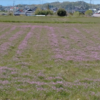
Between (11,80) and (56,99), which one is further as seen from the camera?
(11,80)

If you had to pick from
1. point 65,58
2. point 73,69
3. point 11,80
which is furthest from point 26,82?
point 65,58

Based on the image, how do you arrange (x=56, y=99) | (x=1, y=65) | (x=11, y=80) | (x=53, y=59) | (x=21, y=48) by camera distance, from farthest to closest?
(x=21, y=48) < (x=53, y=59) < (x=1, y=65) < (x=11, y=80) < (x=56, y=99)

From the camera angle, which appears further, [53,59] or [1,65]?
[53,59]

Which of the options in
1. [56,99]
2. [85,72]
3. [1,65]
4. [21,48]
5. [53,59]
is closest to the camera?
[56,99]

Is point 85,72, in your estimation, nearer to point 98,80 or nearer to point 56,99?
point 98,80

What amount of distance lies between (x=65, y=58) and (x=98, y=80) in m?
3.86

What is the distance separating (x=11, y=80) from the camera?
26.3 feet

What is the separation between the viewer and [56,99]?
21.5 ft

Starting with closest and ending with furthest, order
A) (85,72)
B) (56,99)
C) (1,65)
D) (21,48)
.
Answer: (56,99) < (85,72) < (1,65) < (21,48)

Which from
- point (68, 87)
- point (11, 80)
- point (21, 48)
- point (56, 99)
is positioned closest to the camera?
point (56, 99)

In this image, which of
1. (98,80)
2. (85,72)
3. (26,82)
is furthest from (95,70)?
(26,82)

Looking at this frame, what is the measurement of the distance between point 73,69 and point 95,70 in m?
1.04

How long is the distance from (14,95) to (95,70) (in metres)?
4.47

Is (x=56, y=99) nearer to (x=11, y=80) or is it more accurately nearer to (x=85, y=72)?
(x=11, y=80)
